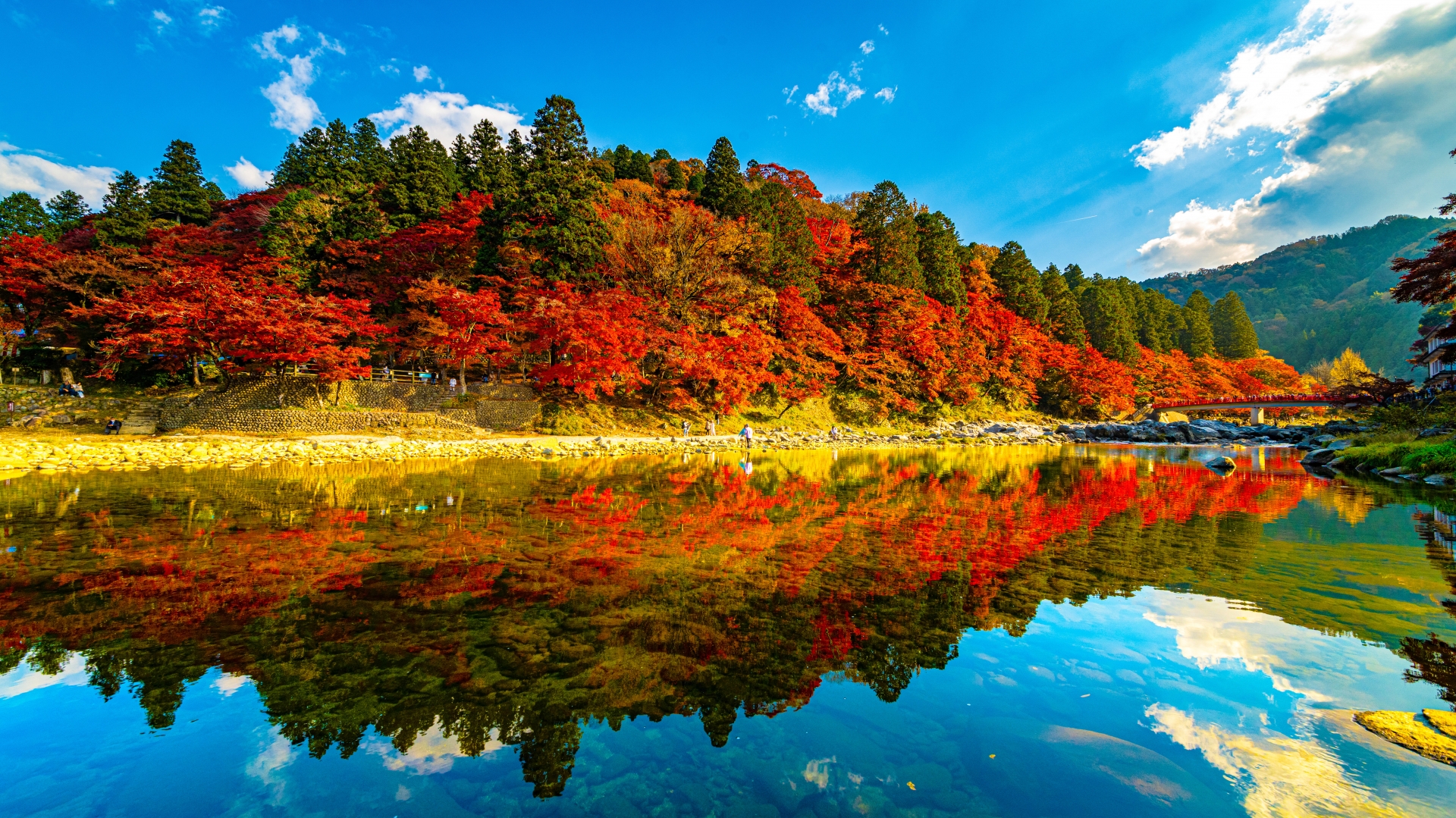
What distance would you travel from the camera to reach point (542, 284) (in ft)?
75.9

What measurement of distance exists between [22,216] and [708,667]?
5249 centimetres

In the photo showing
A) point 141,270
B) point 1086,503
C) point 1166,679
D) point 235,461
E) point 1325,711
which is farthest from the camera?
point 141,270

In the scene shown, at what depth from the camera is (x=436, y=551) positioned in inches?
224

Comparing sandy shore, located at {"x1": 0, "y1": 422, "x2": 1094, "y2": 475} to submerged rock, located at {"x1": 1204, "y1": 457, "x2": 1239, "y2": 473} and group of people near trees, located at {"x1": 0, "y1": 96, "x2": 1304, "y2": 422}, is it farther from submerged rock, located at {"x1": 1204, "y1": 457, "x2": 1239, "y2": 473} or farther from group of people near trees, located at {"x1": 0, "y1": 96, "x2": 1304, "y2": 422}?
submerged rock, located at {"x1": 1204, "y1": 457, "x2": 1239, "y2": 473}

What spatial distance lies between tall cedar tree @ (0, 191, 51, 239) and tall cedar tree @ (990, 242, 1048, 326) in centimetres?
6027

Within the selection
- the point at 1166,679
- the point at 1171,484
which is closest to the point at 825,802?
the point at 1166,679

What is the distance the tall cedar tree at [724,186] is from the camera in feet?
97.6

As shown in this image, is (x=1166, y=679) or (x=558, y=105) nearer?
(x=1166, y=679)

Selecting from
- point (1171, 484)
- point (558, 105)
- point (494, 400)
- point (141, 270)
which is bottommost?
point (1171, 484)

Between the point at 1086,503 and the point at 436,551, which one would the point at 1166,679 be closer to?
the point at 436,551

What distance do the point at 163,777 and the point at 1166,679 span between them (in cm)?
508

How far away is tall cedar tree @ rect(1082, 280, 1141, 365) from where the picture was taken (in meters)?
44.0

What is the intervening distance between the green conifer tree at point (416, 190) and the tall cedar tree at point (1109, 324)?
161 ft

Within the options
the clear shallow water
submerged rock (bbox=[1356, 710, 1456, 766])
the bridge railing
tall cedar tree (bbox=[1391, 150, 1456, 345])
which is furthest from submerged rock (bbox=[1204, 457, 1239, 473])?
the bridge railing
